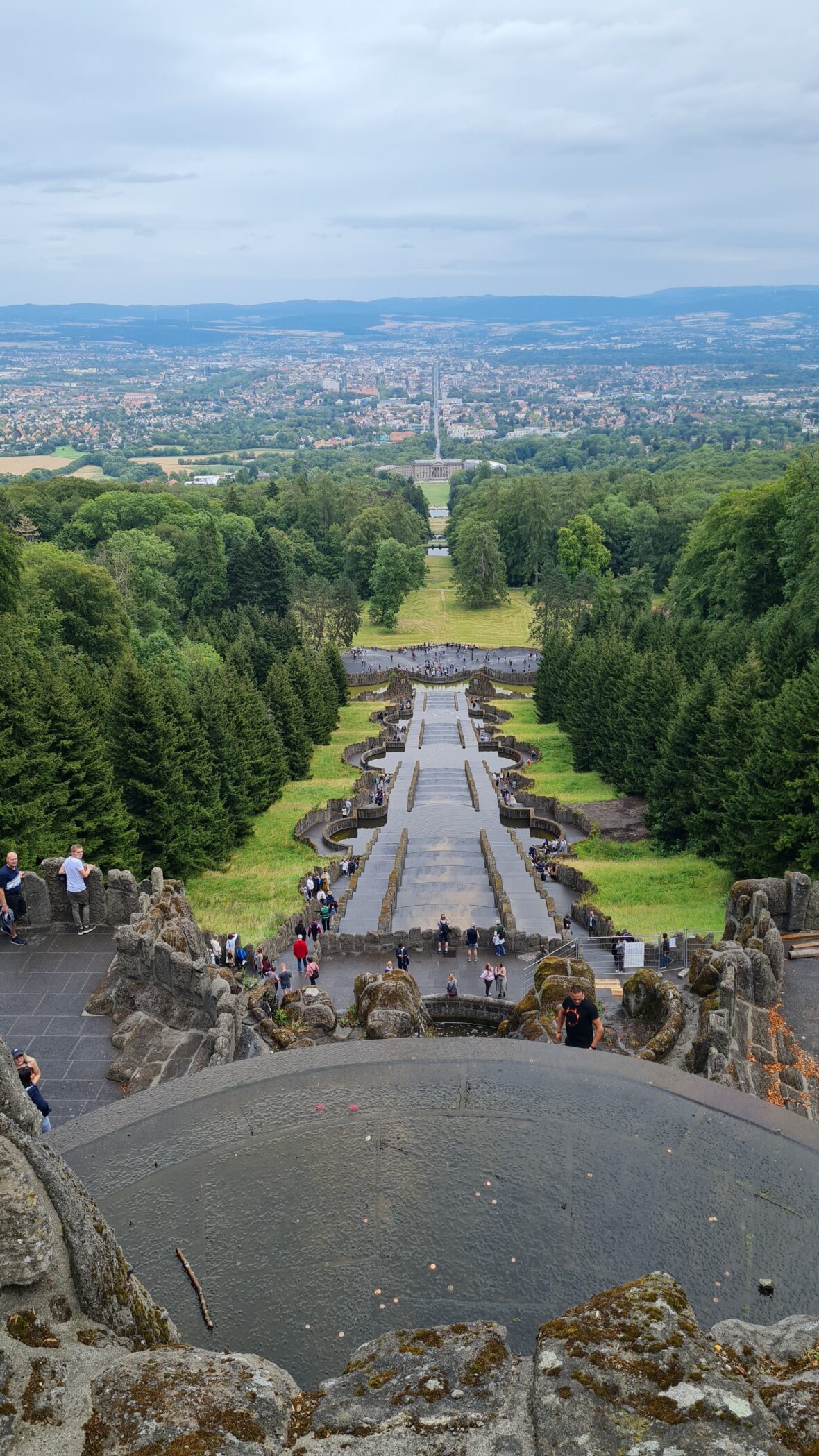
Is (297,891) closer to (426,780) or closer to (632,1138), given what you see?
(426,780)

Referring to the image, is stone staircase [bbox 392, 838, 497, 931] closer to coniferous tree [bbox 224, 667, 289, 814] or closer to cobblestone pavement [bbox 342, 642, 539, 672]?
coniferous tree [bbox 224, 667, 289, 814]

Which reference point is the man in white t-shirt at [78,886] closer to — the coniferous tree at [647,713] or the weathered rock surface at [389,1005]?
the weathered rock surface at [389,1005]

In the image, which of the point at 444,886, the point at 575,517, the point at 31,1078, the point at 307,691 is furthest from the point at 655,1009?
the point at 575,517

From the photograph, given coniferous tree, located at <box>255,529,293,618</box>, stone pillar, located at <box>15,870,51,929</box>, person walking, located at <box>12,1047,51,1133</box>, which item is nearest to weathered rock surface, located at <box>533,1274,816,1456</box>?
person walking, located at <box>12,1047,51,1133</box>

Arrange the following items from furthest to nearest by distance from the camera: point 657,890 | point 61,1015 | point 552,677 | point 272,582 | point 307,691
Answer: point 272,582 → point 552,677 → point 307,691 → point 657,890 → point 61,1015

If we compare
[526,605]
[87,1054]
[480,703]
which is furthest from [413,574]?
[87,1054]

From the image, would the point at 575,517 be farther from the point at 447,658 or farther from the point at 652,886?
the point at 652,886

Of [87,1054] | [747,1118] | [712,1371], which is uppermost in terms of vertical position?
[712,1371]
